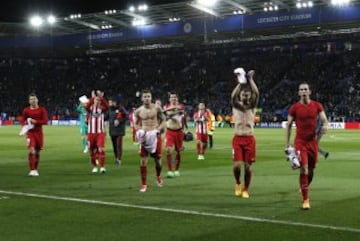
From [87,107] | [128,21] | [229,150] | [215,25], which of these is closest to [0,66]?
[128,21]

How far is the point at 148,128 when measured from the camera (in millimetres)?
13023

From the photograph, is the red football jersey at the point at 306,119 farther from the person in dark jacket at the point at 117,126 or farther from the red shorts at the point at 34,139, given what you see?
the person in dark jacket at the point at 117,126

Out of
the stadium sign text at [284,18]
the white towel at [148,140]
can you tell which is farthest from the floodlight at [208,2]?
the white towel at [148,140]

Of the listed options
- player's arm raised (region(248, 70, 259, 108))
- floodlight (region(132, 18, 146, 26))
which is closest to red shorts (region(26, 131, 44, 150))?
player's arm raised (region(248, 70, 259, 108))

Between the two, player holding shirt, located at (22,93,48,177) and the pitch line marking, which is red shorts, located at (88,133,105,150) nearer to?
player holding shirt, located at (22,93,48,177)

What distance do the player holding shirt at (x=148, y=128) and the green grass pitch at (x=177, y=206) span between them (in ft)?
2.59

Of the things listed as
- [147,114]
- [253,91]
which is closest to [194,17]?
[147,114]

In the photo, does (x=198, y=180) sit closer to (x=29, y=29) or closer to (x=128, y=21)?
(x=128, y=21)

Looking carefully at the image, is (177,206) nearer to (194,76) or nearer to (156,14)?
(156,14)

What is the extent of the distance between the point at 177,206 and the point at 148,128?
282cm

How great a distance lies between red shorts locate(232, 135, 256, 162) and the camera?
462 inches

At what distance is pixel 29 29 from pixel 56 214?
192 ft

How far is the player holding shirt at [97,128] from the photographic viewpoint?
54.2 ft

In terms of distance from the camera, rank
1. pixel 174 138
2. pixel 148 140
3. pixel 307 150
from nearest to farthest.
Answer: pixel 307 150 → pixel 148 140 → pixel 174 138
